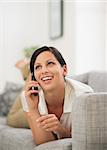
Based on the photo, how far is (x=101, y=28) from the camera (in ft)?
12.0

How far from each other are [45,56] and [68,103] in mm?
248

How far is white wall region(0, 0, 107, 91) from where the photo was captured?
3.60 meters

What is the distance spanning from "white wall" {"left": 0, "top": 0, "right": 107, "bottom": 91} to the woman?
5.93ft

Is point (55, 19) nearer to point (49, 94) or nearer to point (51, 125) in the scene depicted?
point (49, 94)

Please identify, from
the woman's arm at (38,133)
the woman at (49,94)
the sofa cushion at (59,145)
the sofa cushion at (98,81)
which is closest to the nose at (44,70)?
the woman at (49,94)

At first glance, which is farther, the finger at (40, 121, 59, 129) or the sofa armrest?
the finger at (40, 121, 59, 129)

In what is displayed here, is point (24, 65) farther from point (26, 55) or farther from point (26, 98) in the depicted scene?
point (26, 98)

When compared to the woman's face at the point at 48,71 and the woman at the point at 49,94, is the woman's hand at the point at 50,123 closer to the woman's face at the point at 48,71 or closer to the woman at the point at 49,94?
the woman at the point at 49,94

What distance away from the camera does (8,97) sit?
335 cm

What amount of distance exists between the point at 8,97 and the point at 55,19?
1100mm

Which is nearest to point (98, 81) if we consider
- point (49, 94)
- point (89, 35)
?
point (49, 94)

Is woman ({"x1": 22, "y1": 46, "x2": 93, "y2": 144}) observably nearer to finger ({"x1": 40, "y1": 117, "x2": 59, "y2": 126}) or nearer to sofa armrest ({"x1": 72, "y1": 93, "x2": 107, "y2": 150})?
finger ({"x1": 40, "y1": 117, "x2": 59, "y2": 126})

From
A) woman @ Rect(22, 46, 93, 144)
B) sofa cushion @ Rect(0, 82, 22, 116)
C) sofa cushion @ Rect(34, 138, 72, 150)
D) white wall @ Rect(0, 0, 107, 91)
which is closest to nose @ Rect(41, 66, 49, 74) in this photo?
woman @ Rect(22, 46, 93, 144)

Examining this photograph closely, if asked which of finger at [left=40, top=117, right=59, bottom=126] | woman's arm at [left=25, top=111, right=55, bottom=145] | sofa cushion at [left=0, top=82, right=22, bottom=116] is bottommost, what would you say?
sofa cushion at [left=0, top=82, right=22, bottom=116]
